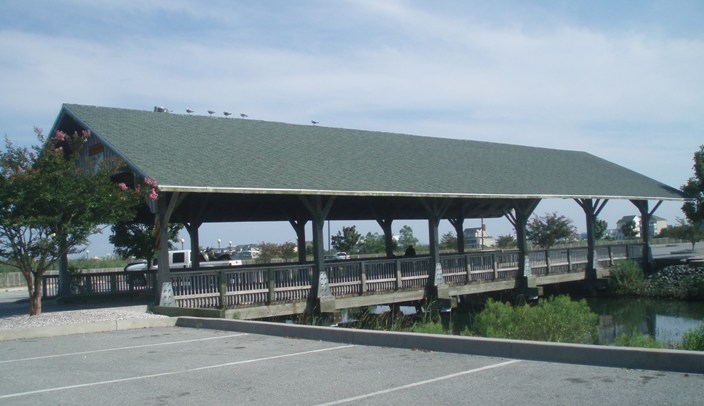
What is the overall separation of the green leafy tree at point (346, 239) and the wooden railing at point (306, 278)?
23432 millimetres

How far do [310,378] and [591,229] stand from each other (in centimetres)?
2347

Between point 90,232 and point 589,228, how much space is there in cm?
2089

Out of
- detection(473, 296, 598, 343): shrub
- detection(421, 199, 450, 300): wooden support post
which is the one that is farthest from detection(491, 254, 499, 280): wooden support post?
detection(473, 296, 598, 343): shrub

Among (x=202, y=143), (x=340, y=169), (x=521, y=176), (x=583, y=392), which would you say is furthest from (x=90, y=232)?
(x=521, y=176)

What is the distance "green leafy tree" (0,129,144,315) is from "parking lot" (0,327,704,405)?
4.13m

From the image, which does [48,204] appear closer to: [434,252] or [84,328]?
[84,328]

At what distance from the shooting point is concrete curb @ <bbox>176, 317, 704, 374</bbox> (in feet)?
26.5

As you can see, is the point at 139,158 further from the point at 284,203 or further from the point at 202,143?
the point at 284,203

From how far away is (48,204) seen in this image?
51.1 ft

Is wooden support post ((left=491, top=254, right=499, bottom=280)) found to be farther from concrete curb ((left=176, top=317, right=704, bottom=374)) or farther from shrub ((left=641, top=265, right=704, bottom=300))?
concrete curb ((left=176, top=317, right=704, bottom=374))

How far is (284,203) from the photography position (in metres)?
25.5

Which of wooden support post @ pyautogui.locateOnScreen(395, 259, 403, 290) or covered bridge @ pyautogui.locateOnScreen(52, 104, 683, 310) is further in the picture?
wooden support post @ pyautogui.locateOnScreen(395, 259, 403, 290)

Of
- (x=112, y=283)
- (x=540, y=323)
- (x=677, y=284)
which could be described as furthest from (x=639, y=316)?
(x=112, y=283)

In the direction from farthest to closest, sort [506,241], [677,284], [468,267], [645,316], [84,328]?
[506,241], [677,284], [468,267], [645,316], [84,328]
